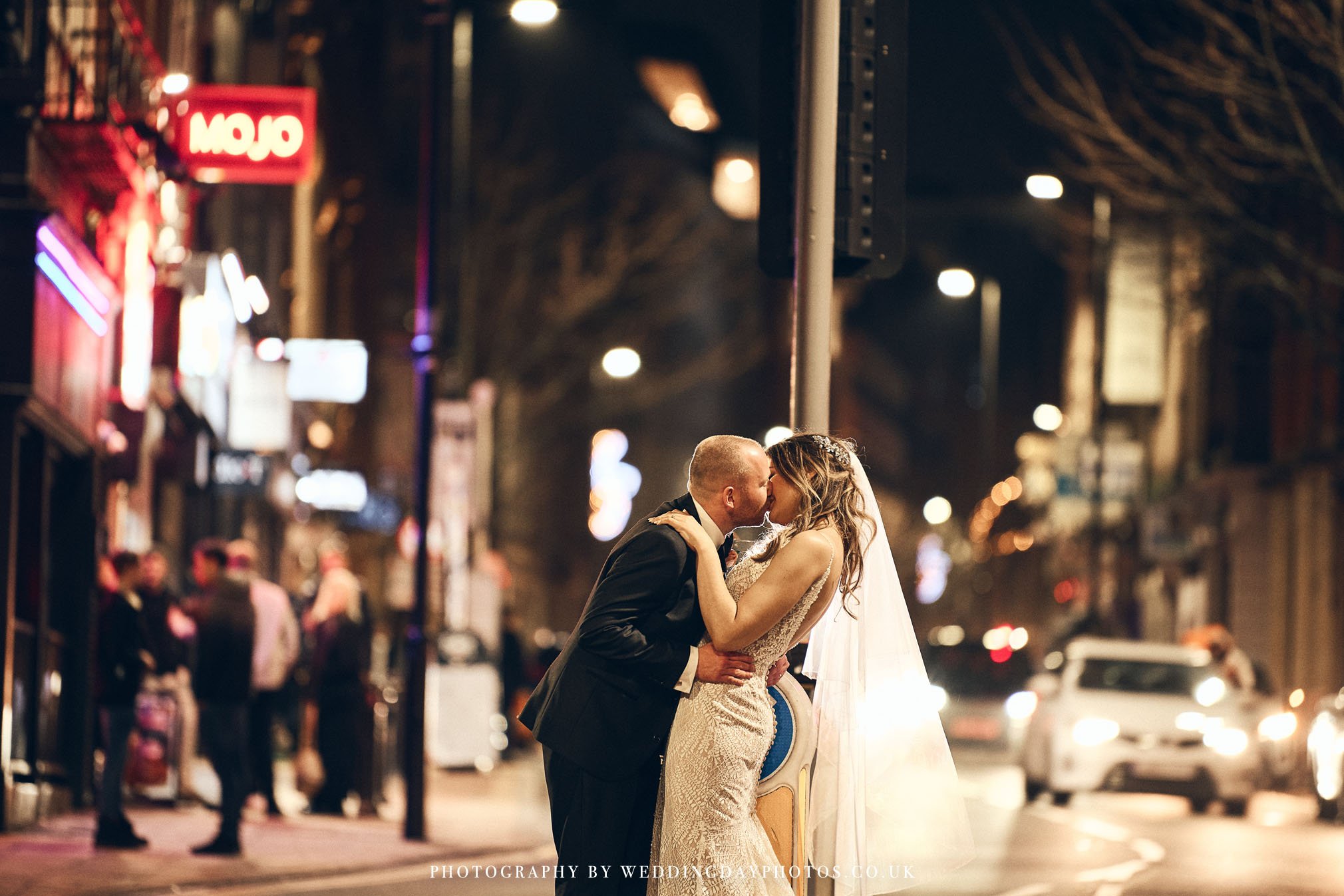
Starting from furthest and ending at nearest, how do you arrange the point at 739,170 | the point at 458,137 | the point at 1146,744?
the point at 739,170, the point at 1146,744, the point at 458,137

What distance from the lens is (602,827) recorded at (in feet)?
21.2

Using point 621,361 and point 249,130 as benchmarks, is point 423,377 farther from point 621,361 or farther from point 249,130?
point 621,361

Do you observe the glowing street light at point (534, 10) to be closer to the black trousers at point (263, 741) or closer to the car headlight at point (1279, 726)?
the black trousers at point (263, 741)

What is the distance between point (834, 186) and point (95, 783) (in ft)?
40.7

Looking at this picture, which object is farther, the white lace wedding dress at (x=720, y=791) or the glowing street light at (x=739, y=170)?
the glowing street light at (x=739, y=170)

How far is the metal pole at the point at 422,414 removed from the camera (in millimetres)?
15344

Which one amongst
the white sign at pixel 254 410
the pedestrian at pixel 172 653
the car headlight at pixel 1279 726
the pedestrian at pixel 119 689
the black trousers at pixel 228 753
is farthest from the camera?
the white sign at pixel 254 410

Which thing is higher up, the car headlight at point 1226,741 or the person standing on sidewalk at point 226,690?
the person standing on sidewalk at point 226,690

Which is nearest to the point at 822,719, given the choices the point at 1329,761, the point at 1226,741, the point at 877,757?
the point at 877,757

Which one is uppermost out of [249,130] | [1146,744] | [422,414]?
[249,130]

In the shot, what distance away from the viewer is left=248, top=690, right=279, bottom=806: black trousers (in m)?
16.7

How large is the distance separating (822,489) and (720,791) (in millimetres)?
937

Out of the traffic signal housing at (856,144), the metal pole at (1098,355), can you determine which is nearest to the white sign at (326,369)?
the metal pole at (1098,355)

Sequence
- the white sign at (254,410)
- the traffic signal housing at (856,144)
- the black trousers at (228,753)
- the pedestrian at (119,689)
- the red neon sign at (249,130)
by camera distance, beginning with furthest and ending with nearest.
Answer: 1. the white sign at (254,410)
2. the red neon sign at (249,130)
3. the pedestrian at (119,689)
4. the black trousers at (228,753)
5. the traffic signal housing at (856,144)
